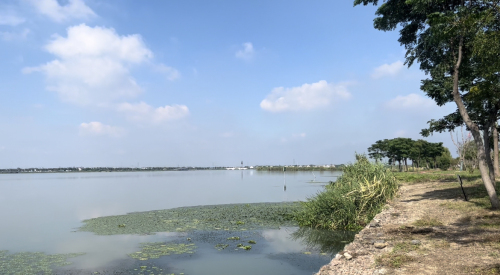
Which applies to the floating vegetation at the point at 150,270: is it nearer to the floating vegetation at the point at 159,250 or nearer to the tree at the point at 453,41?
the floating vegetation at the point at 159,250

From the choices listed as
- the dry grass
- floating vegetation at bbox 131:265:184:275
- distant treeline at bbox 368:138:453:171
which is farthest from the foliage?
floating vegetation at bbox 131:265:184:275

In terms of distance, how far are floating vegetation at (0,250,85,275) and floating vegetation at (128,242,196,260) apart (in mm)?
2280

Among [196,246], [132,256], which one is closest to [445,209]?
[196,246]

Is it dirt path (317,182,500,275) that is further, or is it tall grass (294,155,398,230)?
tall grass (294,155,398,230)

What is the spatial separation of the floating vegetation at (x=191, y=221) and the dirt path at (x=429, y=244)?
7.49 meters

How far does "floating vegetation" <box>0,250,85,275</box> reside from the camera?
34.2 ft

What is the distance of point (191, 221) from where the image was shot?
19.3 metres

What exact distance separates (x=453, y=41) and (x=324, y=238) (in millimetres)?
9129

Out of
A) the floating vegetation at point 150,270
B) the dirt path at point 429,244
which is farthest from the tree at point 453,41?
the floating vegetation at point 150,270

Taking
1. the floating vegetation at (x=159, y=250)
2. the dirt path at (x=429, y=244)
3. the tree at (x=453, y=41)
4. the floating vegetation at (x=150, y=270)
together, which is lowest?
the floating vegetation at (x=150, y=270)

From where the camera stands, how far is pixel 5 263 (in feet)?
37.3

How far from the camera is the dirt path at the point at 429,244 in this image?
650 cm

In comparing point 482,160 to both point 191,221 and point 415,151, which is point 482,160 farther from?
point 415,151

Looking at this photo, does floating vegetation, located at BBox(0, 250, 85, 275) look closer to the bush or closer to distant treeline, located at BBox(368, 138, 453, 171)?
distant treeline, located at BBox(368, 138, 453, 171)
